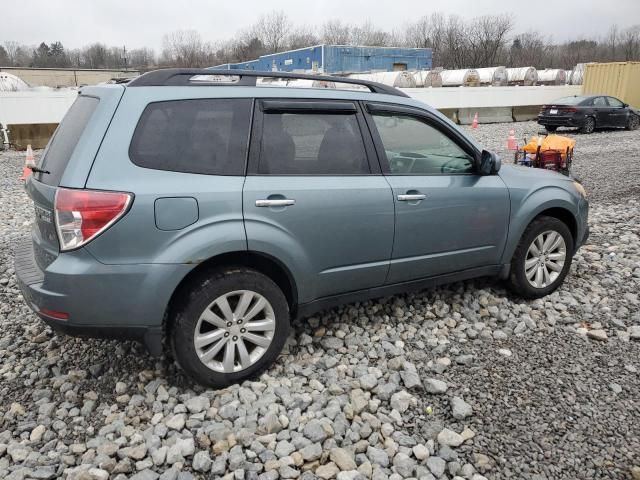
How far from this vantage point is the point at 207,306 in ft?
10.0

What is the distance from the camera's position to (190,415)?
3080 millimetres

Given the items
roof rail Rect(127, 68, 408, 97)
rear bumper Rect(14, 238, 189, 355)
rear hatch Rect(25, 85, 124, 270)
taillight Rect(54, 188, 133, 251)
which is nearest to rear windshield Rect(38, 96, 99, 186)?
rear hatch Rect(25, 85, 124, 270)

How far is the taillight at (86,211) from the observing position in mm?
2758

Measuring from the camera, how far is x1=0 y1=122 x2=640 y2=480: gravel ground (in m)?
2.71

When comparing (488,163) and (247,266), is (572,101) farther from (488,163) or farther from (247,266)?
(247,266)

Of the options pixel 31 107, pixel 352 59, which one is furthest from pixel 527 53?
pixel 31 107

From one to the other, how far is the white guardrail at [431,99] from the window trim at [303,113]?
42.4 ft

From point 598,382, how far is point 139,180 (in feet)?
10.0

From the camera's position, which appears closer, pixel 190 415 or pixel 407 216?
pixel 190 415

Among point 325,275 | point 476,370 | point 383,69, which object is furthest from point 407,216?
point 383,69

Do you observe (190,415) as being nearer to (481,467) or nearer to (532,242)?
A: (481,467)

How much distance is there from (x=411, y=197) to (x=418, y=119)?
0.70 m

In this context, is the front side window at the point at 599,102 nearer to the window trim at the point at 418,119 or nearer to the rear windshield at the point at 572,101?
the rear windshield at the point at 572,101

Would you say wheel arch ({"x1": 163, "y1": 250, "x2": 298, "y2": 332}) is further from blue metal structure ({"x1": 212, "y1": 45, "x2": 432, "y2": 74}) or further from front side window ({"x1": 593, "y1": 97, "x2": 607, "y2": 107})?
blue metal structure ({"x1": 212, "y1": 45, "x2": 432, "y2": 74})
